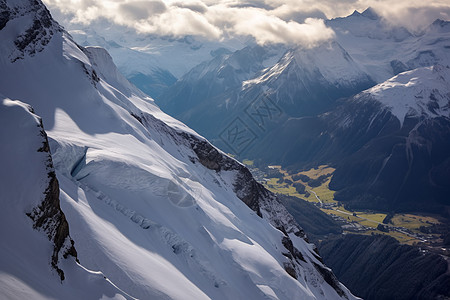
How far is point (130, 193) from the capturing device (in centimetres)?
3916

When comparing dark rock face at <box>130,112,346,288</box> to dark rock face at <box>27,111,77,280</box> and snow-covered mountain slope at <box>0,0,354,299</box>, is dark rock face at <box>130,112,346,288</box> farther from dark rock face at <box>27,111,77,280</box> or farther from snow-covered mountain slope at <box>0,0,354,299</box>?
dark rock face at <box>27,111,77,280</box>

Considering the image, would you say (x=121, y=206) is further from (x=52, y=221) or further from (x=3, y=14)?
(x=3, y=14)

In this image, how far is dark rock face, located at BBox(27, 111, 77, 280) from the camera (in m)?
20.3

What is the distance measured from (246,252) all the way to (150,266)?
1992 centimetres

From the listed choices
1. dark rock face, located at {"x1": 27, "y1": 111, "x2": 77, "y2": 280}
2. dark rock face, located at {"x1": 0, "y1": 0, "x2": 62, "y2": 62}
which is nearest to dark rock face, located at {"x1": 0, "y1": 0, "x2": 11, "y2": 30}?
dark rock face, located at {"x1": 0, "y1": 0, "x2": 62, "y2": 62}

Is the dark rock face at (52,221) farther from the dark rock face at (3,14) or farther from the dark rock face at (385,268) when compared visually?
the dark rock face at (385,268)

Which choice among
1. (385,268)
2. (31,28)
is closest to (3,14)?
(31,28)

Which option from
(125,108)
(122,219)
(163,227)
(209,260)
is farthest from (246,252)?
(125,108)

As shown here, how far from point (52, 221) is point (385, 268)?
169 meters

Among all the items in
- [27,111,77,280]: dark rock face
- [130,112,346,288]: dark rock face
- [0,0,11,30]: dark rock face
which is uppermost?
[27,111,77,280]: dark rock face

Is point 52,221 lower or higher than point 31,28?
higher

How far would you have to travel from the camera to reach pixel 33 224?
20.1 meters

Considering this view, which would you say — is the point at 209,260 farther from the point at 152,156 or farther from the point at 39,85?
the point at 39,85

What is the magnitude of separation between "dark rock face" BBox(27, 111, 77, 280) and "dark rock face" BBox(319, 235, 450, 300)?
150631 mm
